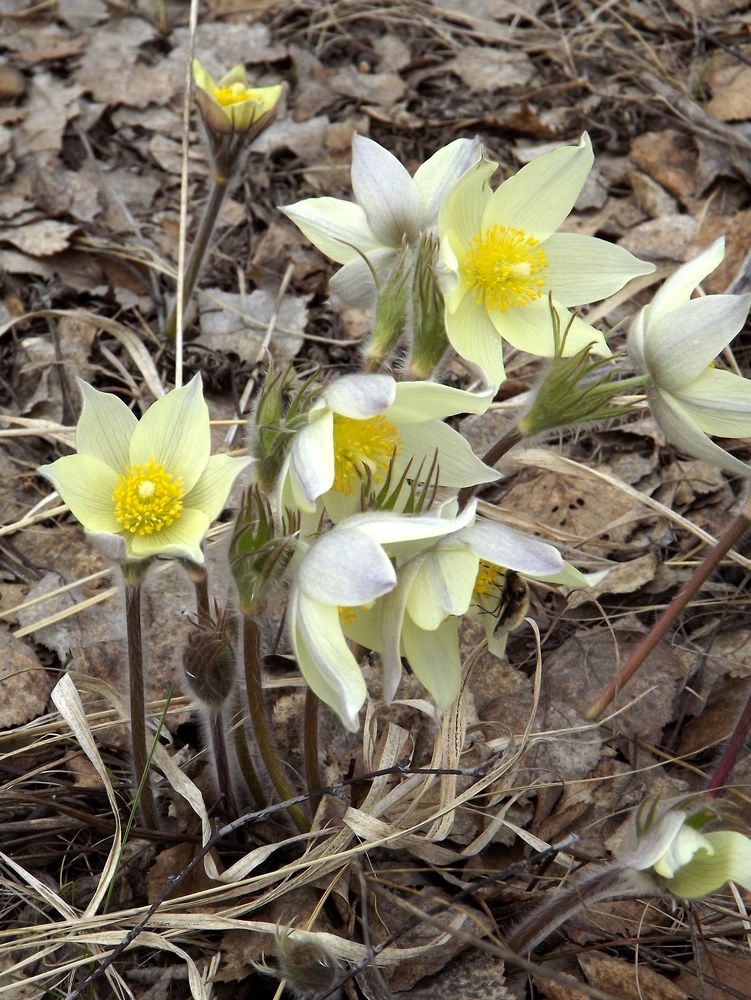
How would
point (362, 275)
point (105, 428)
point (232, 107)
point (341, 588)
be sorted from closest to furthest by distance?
point (341, 588) → point (105, 428) → point (362, 275) → point (232, 107)

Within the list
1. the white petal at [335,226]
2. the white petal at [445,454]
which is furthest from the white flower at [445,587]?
the white petal at [335,226]

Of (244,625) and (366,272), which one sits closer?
(244,625)

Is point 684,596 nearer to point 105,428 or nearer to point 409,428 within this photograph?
point 409,428

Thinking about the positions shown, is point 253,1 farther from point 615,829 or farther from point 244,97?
point 615,829

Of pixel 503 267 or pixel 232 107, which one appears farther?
pixel 232 107

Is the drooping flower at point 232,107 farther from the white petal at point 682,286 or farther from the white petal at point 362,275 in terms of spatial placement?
the white petal at point 682,286

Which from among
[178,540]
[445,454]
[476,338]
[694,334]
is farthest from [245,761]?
[694,334]

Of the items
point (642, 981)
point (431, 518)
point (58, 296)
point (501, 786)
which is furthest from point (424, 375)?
point (58, 296)
